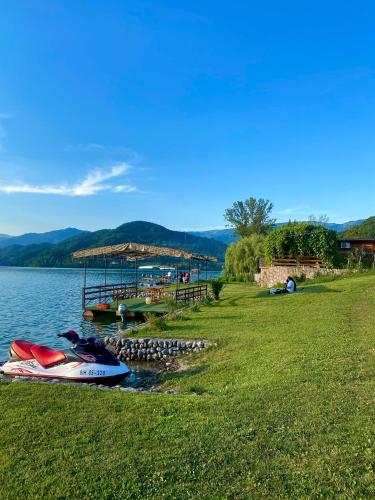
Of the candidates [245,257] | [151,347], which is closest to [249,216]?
[245,257]

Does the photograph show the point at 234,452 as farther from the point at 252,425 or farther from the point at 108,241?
the point at 108,241

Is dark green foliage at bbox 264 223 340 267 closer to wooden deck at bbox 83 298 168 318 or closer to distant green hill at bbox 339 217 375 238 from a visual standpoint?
wooden deck at bbox 83 298 168 318

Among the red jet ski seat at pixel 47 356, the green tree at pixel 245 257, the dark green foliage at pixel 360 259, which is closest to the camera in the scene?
the red jet ski seat at pixel 47 356

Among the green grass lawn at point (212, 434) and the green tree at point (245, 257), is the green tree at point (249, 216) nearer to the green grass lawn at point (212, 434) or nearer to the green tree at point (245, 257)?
the green tree at point (245, 257)

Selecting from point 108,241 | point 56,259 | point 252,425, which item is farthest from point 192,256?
point 108,241

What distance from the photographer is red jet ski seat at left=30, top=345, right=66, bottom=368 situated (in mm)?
8672

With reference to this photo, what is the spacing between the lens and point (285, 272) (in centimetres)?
3036

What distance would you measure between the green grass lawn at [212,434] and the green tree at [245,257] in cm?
3463

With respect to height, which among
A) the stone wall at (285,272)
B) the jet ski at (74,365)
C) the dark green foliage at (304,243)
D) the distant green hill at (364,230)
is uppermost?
the distant green hill at (364,230)

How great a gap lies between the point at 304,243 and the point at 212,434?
2896cm

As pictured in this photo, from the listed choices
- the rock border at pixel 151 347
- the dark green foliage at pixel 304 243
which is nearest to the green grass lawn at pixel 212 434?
the rock border at pixel 151 347

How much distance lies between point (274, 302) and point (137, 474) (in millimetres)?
14676

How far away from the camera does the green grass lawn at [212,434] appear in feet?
11.6

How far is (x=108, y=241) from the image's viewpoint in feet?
578
